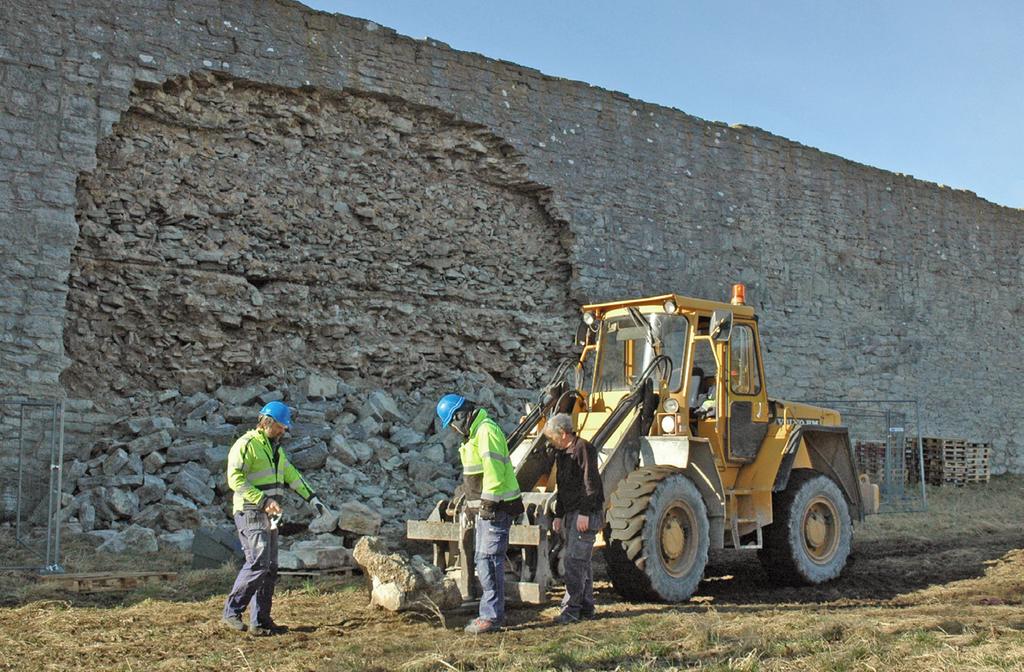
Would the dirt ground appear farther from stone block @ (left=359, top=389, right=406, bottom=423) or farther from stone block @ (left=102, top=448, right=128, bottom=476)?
stone block @ (left=359, top=389, right=406, bottom=423)

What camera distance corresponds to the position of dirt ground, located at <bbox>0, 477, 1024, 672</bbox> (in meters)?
5.10

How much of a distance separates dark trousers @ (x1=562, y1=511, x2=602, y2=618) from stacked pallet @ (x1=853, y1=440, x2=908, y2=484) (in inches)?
407

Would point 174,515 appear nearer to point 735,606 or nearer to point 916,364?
point 735,606

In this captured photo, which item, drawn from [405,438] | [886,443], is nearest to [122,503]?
[405,438]

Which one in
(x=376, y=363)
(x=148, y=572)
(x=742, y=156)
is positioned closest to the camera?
(x=148, y=572)

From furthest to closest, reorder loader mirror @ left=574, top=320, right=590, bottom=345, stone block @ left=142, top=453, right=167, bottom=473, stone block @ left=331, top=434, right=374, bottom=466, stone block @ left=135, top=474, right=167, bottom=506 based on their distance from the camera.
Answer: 1. stone block @ left=331, top=434, right=374, bottom=466
2. stone block @ left=142, top=453, right=167, bottom=473
3. stone block @ left=135, top=474, right=167, bottom=506
4. loader mirror @ left=574, top=320, right=590, bottom=345

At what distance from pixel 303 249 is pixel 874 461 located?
31.7ft

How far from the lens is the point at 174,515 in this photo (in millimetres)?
9234

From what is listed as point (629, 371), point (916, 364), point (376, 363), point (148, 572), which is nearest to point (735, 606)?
point (629, 371)

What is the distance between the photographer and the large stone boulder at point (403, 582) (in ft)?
20.4

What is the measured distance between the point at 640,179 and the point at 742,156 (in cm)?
218

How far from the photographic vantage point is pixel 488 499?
6.11 meters

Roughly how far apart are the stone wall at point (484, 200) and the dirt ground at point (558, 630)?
320 centimetres

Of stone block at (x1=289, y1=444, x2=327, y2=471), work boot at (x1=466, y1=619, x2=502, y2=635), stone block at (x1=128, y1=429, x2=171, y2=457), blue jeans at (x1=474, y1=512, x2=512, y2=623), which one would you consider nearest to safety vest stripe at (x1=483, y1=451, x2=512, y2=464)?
blue jeans at (x1=474, y1=512, x2=512, y2=623)
